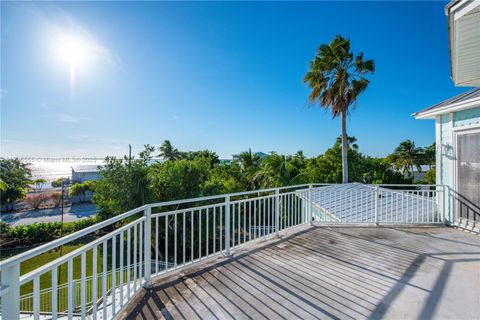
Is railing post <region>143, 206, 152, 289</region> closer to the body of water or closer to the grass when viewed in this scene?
the grass

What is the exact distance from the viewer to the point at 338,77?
36.6 ft

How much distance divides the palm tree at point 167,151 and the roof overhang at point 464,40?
30.4 m

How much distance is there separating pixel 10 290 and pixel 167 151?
1247 inches

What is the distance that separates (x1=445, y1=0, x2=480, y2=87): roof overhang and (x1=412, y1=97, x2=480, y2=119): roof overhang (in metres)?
1.50

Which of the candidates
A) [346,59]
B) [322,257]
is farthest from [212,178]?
[322,257]

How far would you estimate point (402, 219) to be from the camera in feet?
16.9

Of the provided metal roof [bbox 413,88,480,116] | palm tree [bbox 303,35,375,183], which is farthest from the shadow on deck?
palm tree [bbox 303,35,375,183]

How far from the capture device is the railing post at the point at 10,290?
3.36ft

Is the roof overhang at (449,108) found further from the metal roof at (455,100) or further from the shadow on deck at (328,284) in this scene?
the shadow on deck at (328,284)

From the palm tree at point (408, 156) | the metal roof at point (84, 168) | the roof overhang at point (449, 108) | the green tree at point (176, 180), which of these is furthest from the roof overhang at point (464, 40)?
the metal roof at point (84, 168)

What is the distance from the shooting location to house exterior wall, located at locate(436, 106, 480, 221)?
457 centimetres

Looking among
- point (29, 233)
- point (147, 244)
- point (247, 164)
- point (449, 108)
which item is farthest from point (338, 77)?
point (29, 233)

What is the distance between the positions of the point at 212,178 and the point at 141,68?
6.69 m

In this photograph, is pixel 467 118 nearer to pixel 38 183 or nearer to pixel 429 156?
pixel 429 156
